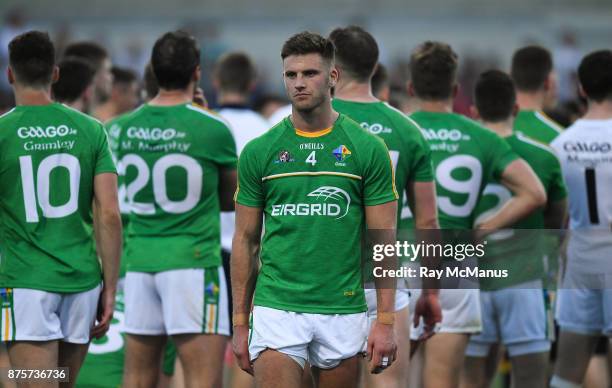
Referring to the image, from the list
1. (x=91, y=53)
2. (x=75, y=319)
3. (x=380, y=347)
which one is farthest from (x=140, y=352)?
(x=91, y=53)

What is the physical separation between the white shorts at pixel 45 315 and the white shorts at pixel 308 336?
1.38 m

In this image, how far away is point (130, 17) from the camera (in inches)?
1068

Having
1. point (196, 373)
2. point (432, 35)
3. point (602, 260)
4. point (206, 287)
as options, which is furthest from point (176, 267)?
point (432, 35)

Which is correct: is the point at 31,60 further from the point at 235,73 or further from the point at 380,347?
the point at 235,73

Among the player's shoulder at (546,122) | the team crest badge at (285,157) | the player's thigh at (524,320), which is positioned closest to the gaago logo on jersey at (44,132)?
the team crest badge at (285,157)

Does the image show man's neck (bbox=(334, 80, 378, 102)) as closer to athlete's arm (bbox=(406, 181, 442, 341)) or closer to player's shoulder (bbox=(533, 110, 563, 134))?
athlete's arm (bbox=(406, 181, 442, 341))

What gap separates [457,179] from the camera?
743 cm

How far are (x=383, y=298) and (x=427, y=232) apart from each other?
4.55ft

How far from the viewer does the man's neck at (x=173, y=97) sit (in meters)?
7.24

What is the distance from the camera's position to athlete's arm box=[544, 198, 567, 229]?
7871 mm

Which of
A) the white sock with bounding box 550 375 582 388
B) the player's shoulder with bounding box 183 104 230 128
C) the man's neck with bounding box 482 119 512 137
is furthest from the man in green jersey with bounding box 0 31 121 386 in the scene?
the white sock with bounding box 550 375 582 388

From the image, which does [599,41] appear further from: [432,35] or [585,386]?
[585,386]

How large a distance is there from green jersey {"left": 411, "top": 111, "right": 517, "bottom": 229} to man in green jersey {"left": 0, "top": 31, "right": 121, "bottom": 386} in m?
2.28

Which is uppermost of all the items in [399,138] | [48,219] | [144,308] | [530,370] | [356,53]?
[356,53]
